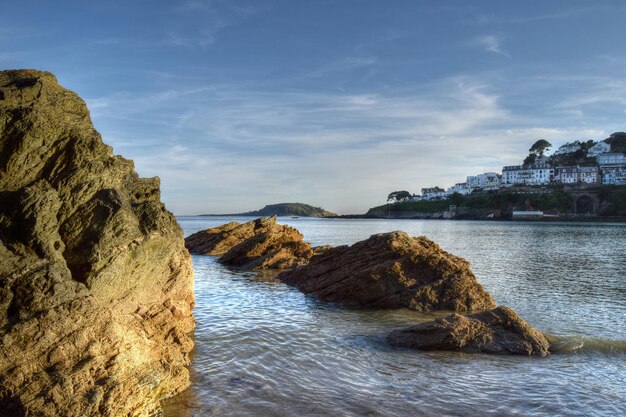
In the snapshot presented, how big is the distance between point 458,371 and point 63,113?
42.8ft

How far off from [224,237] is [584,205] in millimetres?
184684

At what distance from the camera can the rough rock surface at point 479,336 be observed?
14891mm

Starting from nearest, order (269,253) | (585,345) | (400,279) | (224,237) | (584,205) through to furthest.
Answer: (585,345)
(400,279)
(269,253)
(224,237)
(584,205)

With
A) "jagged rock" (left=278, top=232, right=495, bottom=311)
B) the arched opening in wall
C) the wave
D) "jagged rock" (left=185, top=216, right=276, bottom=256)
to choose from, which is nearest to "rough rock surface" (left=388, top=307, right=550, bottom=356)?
the wave

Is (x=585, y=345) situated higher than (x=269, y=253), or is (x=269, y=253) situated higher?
(x=269, y=253)

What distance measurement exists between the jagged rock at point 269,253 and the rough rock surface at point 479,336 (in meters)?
22.2

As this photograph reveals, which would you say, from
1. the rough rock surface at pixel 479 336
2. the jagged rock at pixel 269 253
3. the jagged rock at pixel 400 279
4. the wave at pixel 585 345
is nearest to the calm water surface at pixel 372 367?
the wave at pixel 585 345

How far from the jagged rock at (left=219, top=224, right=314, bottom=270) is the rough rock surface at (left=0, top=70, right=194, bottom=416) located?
23.5 m

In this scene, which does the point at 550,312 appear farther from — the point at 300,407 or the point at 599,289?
the point at 300,407

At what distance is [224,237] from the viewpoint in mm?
53750

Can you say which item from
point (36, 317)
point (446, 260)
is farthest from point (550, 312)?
point (36, 317)

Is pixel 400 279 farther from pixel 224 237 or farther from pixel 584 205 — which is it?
pixel 584 205

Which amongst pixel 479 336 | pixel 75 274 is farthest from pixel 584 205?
pixel 75 274

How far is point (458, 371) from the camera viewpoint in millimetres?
12992
